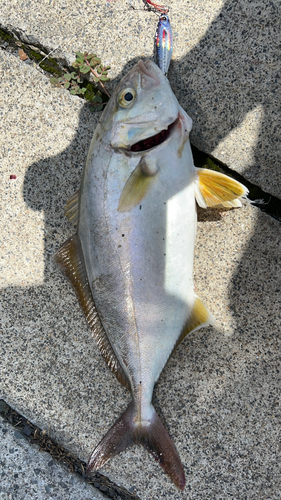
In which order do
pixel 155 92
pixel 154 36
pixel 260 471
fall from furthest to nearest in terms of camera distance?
pixel 154 36
pixel 260 471
pixel 155 92

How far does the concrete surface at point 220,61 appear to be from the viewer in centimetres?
196

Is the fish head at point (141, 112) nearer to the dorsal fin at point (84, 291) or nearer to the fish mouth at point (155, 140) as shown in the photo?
the fish mouth at point (155, 140)

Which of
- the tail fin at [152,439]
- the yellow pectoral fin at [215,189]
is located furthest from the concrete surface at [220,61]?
the tail fin at [152,439]

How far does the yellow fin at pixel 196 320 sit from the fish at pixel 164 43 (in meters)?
1.29

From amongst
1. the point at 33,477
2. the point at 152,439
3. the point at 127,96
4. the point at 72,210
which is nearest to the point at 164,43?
the point at 127,96

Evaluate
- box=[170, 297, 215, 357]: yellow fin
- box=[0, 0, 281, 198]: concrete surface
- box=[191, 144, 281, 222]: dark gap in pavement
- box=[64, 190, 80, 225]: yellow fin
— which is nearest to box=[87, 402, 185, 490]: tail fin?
box=[170, 297, 215, 357]: yellow fin

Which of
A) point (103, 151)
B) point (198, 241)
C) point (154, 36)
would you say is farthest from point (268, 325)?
point (154, 36)

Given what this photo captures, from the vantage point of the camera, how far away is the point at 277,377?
1950 millimetres

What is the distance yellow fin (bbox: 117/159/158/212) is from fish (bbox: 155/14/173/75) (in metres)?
0.67

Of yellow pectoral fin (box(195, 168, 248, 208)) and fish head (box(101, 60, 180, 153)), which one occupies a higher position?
fish head (box(101, 60, 180, 153))

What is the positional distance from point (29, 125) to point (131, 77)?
0.76 metres

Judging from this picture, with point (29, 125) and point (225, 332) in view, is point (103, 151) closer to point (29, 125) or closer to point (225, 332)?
point (29, 125)

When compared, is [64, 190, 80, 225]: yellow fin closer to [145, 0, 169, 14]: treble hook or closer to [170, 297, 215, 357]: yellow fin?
[170, 297, 215, 357]: yellow fin

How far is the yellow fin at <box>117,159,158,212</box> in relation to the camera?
1.64 meters
